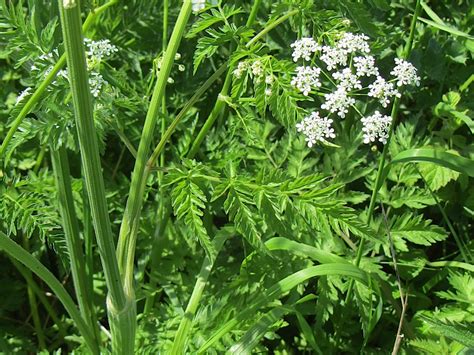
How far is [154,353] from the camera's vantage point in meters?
2.12

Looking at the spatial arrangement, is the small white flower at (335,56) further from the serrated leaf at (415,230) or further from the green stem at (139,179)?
the serrated leaf at (415,230)

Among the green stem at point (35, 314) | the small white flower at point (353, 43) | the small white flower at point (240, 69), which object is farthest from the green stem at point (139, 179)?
the green stem at point (35, 314)

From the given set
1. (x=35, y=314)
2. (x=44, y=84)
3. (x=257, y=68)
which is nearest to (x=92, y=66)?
(x=44, y=84)

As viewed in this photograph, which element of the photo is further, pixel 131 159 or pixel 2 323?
pixel 131 159

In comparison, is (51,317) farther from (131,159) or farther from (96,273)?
(131,159)

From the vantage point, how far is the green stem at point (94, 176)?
47.1 inches

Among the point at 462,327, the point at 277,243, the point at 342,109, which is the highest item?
the point at 342,109

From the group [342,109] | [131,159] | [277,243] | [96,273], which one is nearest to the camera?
[342,109]

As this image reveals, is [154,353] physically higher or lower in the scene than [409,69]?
lower

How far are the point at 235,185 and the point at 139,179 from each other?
250mm

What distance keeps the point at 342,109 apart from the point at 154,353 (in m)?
1.06

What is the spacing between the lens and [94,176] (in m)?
1.42

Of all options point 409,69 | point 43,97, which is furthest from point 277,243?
point 43,97

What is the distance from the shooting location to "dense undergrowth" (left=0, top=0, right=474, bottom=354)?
5.35 feet
